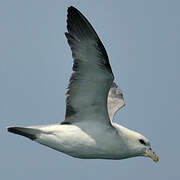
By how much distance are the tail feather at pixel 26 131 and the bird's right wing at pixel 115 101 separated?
7.42ft

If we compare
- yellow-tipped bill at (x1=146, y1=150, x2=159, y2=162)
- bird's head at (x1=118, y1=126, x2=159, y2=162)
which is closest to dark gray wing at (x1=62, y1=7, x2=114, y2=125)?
bird's head at (x1=118, y1=126, x2=159, y2=162)

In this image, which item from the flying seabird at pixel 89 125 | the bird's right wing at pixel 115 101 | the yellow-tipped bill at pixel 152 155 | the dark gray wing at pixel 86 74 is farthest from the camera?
the bird's right wing at pixel 115 101

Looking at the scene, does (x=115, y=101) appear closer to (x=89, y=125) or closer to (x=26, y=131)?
(x=89, y=125)

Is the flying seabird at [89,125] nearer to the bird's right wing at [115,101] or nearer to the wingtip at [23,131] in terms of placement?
the wingtip at [23,131]

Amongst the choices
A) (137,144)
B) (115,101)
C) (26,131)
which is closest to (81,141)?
(26,131)

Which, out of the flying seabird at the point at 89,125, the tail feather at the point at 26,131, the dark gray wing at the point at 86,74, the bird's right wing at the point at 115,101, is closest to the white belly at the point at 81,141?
the flying seabird at the point at 89,125

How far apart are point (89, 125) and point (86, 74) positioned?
124cm

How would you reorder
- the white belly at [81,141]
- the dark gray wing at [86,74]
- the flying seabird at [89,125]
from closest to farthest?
the dark gray wing at [86,74] → the flying seabird at [89,125] → the white belly at [81,141]

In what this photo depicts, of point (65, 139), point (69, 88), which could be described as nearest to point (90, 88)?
point (69, 88)

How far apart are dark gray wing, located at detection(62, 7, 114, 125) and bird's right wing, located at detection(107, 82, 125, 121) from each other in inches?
61.5

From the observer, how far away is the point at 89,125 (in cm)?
1167

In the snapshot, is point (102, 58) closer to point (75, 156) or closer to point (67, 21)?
point (67, 21)

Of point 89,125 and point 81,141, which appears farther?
point 89,125

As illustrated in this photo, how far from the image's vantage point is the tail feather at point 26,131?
11.5 metres
